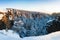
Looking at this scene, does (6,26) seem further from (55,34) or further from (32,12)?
(55,34)

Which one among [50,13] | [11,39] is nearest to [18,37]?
[11,39]

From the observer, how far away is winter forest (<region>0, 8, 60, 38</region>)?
3.50 ft

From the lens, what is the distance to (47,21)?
107 cm

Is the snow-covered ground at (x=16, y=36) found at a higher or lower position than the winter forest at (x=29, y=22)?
lower

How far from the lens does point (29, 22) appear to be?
108 centimetres

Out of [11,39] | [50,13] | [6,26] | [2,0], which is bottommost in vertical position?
[11,39]

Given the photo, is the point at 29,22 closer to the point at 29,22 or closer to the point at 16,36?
the point at 29,22

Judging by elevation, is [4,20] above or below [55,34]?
above

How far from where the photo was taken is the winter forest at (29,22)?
107 centimetres

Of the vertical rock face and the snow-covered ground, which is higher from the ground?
the vertical rock face

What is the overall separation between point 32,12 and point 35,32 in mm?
196

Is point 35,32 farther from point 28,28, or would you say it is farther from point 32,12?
point 32,12

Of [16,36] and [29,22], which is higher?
[29,22]

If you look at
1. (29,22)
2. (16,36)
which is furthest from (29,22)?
(16,36)
